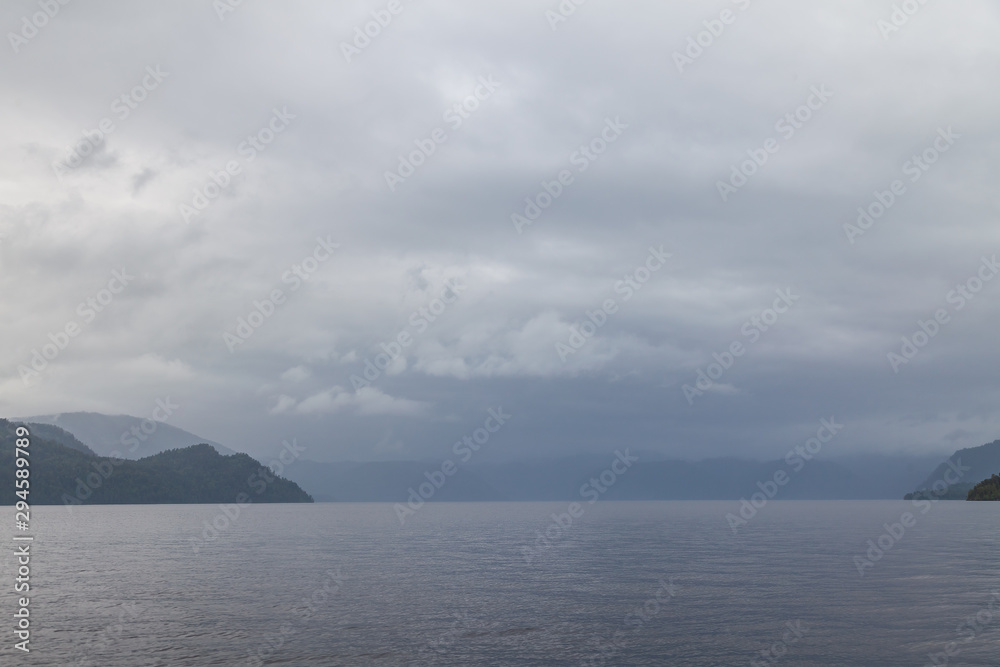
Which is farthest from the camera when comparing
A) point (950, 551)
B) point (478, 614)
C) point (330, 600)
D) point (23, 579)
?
point (950, 551)

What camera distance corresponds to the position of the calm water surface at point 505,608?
47031mm

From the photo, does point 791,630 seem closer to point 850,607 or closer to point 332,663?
point 850,607

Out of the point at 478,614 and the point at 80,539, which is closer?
the point at 478,614

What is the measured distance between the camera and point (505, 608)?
62.3 metres

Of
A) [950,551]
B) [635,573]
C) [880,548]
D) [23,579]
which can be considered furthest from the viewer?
[880,548]

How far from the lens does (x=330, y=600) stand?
66000 mm

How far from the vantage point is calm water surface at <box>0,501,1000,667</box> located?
47031 mm

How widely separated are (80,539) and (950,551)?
159103 millimetres

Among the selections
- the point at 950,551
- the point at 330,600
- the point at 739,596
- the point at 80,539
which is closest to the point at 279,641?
the point at 330,600

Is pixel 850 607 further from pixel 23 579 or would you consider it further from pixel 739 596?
pixel 23 579

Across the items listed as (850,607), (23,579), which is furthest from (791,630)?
(23,579)

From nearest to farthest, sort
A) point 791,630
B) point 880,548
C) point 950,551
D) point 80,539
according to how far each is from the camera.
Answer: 1. point 791,630
2. point 950,551
3. point 880,548
4. point 80,539

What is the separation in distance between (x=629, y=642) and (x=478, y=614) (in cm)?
1470

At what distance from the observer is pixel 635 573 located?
84812 mm
